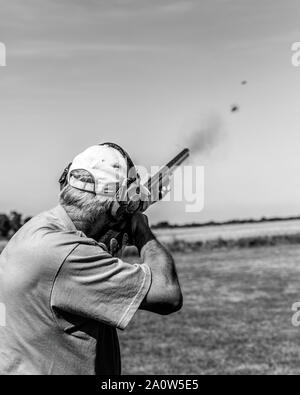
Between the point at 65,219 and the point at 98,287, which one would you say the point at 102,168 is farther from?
the point at 98,287

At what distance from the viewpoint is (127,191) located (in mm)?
3297

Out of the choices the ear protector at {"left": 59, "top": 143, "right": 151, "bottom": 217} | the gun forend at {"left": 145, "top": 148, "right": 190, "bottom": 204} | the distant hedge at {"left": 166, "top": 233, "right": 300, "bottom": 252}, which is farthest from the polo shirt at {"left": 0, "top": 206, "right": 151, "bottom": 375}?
the distant hedge at {"left": 166, "top": 233, "right": 300, "bottom": 252}

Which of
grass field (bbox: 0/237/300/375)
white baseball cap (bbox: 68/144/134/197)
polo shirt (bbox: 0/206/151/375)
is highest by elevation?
white baseball cap (bbox: 68/144/134/197)

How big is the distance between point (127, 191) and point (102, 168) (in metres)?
0.14

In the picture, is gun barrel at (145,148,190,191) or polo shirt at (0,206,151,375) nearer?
polo shirt at (0,206,151,375)

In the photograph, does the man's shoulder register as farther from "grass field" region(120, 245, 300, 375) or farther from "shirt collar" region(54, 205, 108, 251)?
"grass field" region(120, 245, 300, 375)

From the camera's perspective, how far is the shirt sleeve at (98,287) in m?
3.08

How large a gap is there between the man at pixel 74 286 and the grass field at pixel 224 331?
318 inches

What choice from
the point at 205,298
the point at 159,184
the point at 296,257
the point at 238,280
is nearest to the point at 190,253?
the point at 296,257

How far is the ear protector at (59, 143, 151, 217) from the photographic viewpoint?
10.7 feet

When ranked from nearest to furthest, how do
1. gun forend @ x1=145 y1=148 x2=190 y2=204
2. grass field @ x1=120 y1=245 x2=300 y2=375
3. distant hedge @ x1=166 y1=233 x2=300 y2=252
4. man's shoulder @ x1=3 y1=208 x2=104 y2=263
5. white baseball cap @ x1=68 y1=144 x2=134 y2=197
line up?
1. man's shoulder @ x1=3 y1=208 x2=104 y2=263
2. white baseball cap @ x1=68 y1=144 x2=134 y2=197
3. gun forend @ x1=145 y1=148 x2=190 y2=204
4. grass field @ x1=120 y1=245 x2=300 y2=375
5. distant hedge @ x1=166 y1=233 x2=300 y2=252

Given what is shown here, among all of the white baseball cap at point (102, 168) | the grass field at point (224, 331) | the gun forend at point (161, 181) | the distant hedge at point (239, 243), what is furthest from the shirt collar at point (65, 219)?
the distant hedge at point (239, 243)

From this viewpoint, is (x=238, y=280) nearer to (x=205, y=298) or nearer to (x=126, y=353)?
(x=205, y=298)

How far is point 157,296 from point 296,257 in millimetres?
27623
